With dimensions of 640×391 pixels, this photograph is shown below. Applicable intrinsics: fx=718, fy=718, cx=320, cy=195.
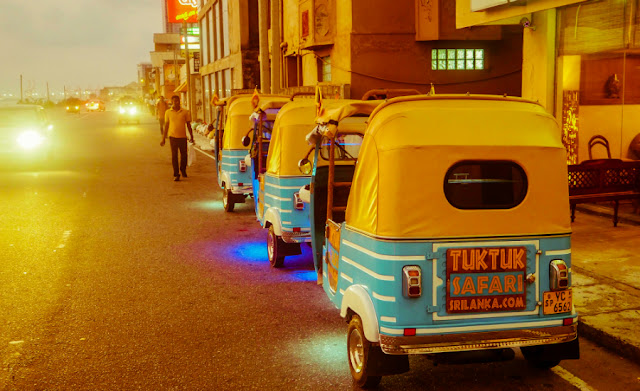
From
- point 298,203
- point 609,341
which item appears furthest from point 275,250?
point 609,341

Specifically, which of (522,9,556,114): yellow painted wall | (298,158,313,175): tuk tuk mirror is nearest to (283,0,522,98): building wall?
(522,9,556,114): yellow painted wall

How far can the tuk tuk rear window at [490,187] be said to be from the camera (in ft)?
15.9

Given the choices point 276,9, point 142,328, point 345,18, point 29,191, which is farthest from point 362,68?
point 142,328

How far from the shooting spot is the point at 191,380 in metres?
5.23

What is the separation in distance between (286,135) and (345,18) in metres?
14.0

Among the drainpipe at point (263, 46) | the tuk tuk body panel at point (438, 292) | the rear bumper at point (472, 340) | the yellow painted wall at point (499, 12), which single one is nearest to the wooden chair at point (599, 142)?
the yellow painted wall at point (499, 12)

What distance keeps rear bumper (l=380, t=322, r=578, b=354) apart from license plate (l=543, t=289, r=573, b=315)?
0.37ft

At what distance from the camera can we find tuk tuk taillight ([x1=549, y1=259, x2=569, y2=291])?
4.80 metres

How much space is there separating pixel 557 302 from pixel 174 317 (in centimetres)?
362

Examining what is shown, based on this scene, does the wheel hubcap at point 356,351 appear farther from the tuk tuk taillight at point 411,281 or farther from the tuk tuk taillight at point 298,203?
the tuk tuk taillight at point 298,203

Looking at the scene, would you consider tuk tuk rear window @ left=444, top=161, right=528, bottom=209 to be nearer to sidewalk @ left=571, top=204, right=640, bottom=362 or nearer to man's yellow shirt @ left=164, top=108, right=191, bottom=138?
sidewalk @ left=571, top=204, right=640, bottom=362

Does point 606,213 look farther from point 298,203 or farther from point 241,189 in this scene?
point 241,189

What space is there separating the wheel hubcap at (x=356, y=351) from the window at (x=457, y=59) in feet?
58.8

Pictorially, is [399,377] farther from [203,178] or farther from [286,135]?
[203,178]
